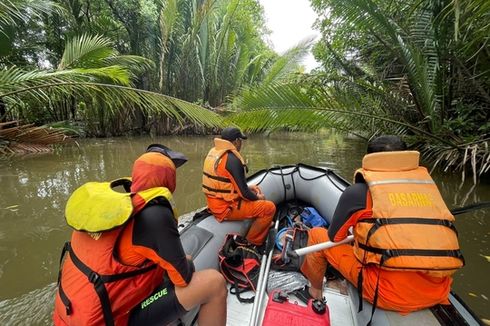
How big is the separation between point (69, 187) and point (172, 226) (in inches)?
173

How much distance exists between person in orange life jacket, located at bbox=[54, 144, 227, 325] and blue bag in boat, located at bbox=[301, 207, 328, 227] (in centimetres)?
210

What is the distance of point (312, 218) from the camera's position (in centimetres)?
346

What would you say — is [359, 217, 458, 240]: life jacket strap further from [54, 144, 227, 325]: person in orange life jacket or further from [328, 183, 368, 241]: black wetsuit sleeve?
[54, 144, 227, 325]: person in orange life jacket

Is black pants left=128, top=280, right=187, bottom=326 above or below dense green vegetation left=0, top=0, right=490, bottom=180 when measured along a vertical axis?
below

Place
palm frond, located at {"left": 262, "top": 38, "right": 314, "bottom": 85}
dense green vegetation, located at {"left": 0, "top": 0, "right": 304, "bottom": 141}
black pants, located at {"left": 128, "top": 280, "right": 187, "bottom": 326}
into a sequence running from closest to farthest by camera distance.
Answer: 1. black pants, located at {"left": 128, "top": 280, "right": 187, "bottom": 326}
2. dense green vegetation, located at {"left": 0, "top": 0, "right": 304, "bottom": 141}
3. palm frond, located at {"left": 262, "top": 38, "right": 314, "bottom": 85}

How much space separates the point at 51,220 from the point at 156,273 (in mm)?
2941

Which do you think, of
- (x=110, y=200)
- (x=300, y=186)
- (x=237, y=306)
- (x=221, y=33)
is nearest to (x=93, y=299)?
(x=110, y=200)

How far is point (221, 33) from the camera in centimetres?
1327

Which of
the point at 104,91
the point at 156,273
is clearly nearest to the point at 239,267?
the point at 156,273

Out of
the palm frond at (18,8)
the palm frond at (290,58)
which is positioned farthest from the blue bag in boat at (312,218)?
the palm frond at (290,58)

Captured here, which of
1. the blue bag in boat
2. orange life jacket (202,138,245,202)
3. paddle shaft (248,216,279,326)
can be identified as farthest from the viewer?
the blue bag in boat

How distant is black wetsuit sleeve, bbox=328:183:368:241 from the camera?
5.17ft

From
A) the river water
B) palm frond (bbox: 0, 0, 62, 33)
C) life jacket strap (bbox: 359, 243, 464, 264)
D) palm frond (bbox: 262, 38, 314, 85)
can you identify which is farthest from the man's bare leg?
palm frond (bbox: 262, 38, 314, 85)

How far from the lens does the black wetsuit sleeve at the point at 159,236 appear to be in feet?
3.98
